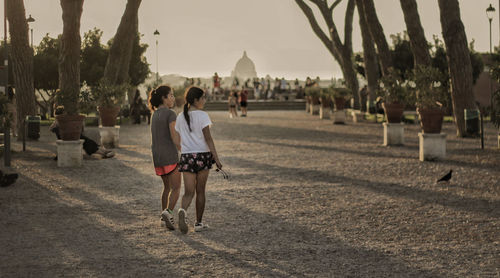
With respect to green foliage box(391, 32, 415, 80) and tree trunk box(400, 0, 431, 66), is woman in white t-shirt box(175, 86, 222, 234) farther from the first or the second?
green foliage box(391, 32, 415, 80)

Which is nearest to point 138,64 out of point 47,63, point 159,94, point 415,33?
point 47,63

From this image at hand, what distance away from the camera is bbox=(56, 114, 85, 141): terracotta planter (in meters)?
14.0

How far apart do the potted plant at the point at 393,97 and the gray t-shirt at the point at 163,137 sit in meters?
11.3

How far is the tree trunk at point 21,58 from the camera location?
19.7 metres

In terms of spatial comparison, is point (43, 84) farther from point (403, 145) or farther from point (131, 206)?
point (131, 206)

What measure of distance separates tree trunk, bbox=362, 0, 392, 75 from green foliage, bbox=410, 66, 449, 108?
9790 millimetres

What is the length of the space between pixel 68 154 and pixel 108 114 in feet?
15.6

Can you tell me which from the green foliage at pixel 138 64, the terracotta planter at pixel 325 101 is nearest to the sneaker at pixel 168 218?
the terracotta planter at pixel 325 101

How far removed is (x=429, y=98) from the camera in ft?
51.3

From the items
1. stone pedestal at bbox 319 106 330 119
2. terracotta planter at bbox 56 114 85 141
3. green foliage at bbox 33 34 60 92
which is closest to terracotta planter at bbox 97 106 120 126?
terracotta planter at bbox 56 114 85 141

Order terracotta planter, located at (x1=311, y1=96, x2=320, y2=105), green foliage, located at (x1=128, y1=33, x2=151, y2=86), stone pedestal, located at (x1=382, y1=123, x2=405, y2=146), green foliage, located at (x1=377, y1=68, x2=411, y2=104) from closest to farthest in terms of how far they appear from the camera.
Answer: stone pedestal, located at (x1=382, y1=123, x2=405, y2=146) < green foliage, located at (x1=377, y1=68, x2=411, y2=104) < terracotta planter, located at (x1=311, y1=96, x2=320, y2=105) < green foliage, located at (x1=128, y1=33, x2=151, y2=86)

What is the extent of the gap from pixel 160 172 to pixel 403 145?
38.5 feet

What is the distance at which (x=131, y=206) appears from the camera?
352 inches

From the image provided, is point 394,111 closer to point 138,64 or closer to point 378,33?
point 378,33
